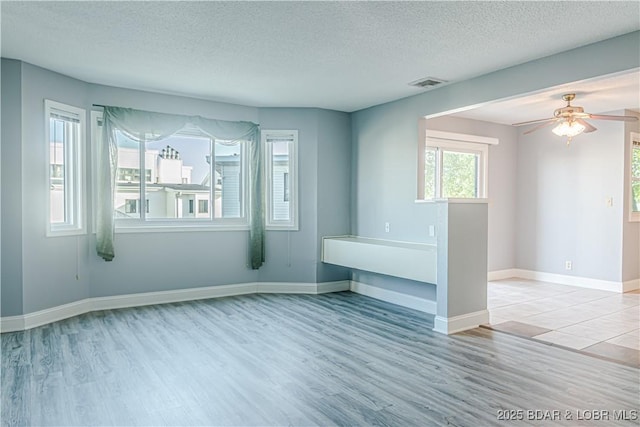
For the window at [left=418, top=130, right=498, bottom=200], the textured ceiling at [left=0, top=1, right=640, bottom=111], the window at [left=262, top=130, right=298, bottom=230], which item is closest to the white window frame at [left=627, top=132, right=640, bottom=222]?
the window at [left=418, top=130, right=498, bottom=200]

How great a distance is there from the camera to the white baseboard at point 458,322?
396cm

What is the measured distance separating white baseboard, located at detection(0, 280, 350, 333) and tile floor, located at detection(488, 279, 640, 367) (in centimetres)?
222

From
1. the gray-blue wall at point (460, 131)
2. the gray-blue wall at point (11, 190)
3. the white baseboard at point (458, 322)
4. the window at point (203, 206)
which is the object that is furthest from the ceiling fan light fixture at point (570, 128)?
the gray-blue wall at point (11, 190)

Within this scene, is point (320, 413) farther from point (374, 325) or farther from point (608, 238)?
point (608, 238)

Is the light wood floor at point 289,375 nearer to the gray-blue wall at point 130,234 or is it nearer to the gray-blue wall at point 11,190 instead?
the gray-blue wall at point 11,190

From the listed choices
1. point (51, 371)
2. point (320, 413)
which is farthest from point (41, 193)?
point (320, 413)

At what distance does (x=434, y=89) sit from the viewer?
476 centimetres

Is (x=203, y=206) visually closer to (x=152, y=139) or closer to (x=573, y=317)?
(x=152, y=139)

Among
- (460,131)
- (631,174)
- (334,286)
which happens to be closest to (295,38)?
(334,286)

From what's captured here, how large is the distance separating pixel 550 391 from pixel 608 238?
13.9ft

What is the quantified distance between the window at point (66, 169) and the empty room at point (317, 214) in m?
0.02

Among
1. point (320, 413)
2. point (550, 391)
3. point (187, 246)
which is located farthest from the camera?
point (187, 246)

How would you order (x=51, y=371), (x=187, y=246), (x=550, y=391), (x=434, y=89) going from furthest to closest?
(x=187, y=246) → (x=434, y=89) → (x=51, y=371) → (x=550, y=391)

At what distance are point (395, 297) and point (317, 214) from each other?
4.95 ft
